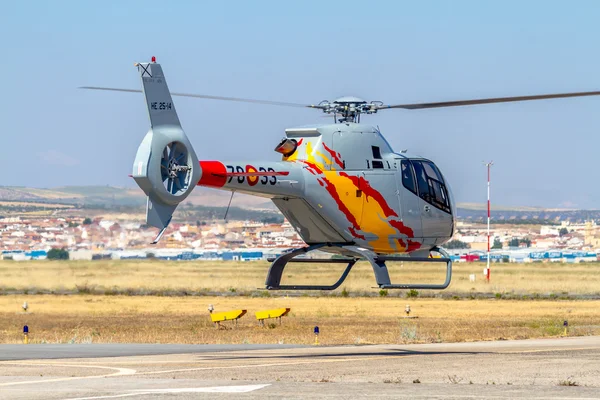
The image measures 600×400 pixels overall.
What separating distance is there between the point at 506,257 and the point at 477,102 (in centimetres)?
15851

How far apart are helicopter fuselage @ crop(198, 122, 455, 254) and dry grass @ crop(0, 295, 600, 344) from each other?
11.6 metres

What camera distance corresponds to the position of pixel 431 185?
31188 mm

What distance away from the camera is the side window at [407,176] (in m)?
30.5

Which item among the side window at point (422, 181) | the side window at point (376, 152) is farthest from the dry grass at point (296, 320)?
the side window at point (376, 152)

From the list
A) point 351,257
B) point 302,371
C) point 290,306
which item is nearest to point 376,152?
point 351,257

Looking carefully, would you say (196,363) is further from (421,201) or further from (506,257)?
(506,257)

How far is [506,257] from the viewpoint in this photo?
184000mm

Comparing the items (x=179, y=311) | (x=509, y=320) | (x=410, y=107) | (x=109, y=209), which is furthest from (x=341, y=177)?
(x=109, y=209)

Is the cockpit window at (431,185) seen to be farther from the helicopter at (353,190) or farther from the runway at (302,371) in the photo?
the runway at (302,371)

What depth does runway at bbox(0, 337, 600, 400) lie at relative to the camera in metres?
20.8

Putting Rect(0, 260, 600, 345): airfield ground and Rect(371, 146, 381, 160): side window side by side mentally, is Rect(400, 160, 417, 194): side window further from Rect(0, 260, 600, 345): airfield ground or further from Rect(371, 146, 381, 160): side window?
Rect(0, 260, 600, 345): airfield ground

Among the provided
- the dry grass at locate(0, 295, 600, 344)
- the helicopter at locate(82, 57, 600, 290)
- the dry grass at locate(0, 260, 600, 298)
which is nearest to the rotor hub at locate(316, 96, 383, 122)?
the helicopter at locate(82, 57, 600, 290)

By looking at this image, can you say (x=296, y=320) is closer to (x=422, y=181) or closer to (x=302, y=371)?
(x=422, y=181)

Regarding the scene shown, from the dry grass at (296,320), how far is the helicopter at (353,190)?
11351 millimetres
